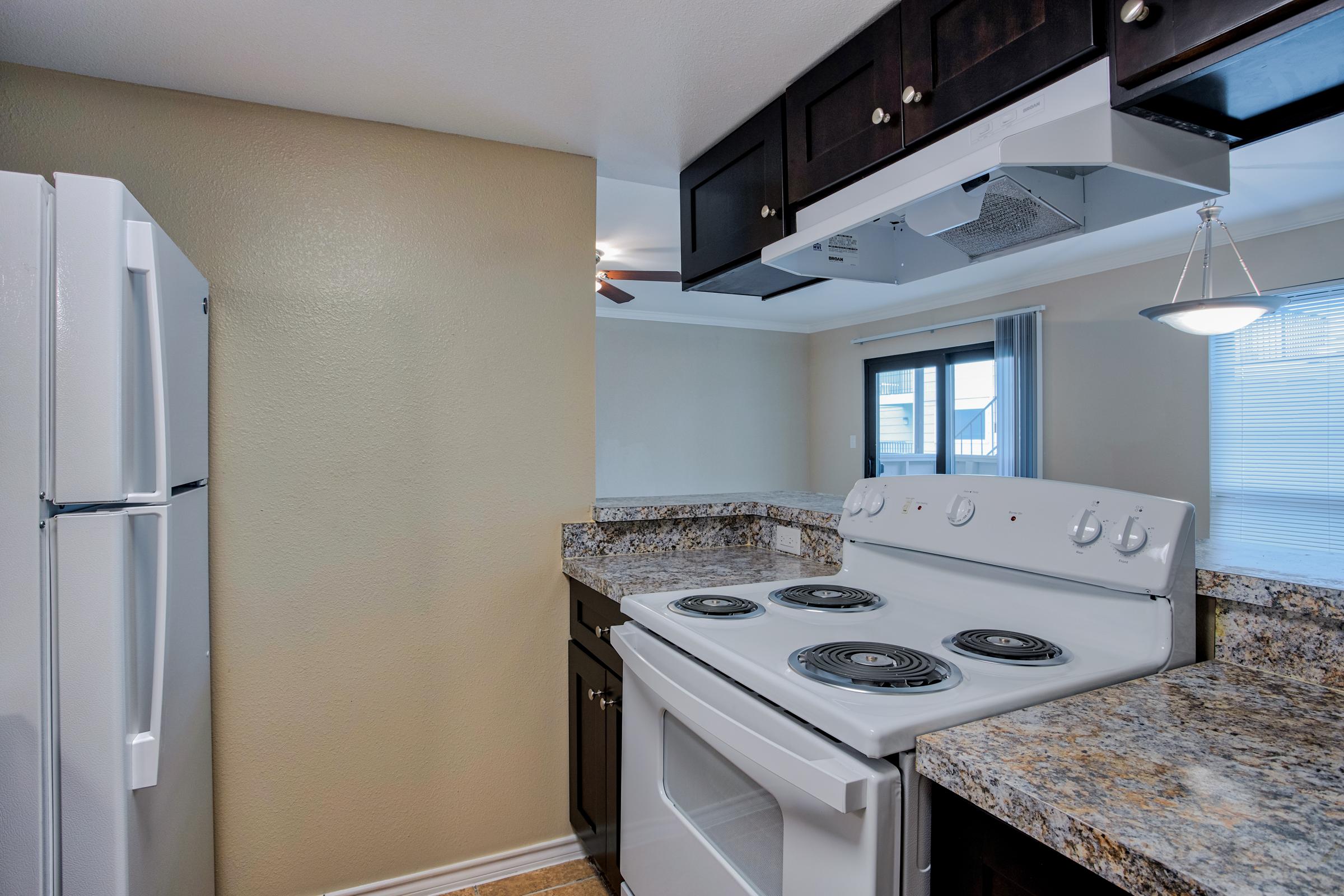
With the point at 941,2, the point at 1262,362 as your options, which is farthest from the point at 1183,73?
the point at 1262,362

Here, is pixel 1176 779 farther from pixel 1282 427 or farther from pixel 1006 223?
pixel 1282 427

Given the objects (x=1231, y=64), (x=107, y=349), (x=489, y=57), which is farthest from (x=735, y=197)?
(x=107, y=349)

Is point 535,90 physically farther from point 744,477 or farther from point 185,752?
point 744,477

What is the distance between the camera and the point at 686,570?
1900 mm

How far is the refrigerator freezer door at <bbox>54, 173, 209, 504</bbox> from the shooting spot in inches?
42.3

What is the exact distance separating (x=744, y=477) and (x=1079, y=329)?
3232mm

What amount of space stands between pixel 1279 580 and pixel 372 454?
1.98 m

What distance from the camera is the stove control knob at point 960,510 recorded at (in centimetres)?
138

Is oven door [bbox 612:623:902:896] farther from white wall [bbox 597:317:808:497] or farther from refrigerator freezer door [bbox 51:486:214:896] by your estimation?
white wall [bbox 597:317:808:497]

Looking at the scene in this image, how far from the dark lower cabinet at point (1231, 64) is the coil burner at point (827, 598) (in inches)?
38.5

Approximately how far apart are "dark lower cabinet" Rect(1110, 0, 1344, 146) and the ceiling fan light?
187 centimetres

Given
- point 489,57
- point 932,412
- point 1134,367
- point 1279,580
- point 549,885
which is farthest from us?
point 932,412

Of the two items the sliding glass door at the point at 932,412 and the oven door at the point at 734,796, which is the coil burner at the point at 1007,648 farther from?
the sliding glass door at the point at 932,412

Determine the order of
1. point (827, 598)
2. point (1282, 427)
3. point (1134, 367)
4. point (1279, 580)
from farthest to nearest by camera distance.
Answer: point (1134, 367)
point (1282, 427)
point (827, 598)
point (1279, 580)
